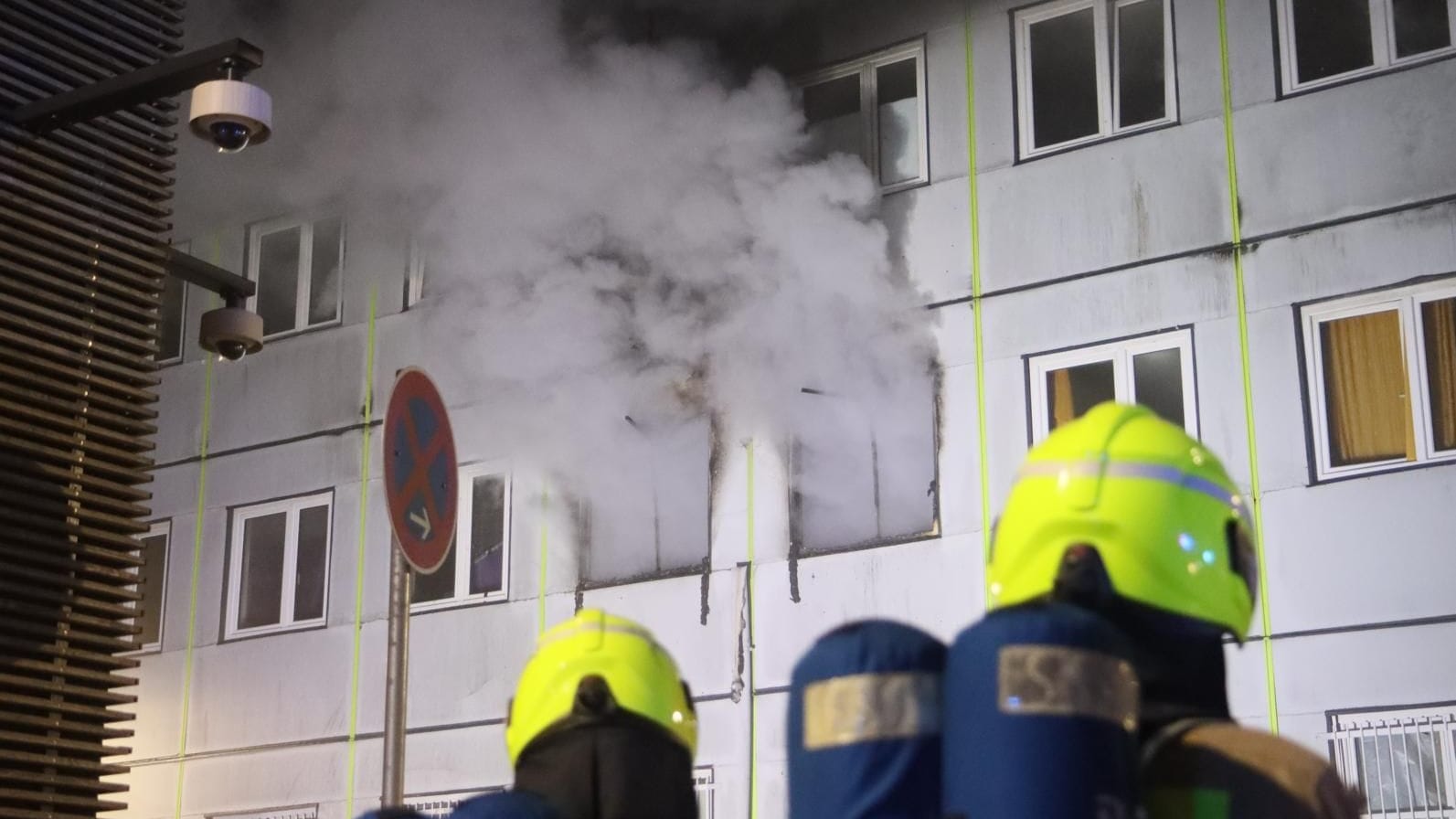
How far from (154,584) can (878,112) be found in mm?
3788

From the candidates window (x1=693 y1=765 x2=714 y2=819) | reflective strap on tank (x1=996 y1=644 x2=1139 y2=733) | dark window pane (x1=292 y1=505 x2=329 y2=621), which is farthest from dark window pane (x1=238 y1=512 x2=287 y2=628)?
reflective strap on tank (x1=996 y1=644 x2=1139 y2=733)

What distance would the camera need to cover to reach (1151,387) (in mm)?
5359

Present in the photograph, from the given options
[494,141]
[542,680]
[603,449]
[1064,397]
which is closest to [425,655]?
[603,449]

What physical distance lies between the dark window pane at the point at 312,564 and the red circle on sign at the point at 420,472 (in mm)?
3217

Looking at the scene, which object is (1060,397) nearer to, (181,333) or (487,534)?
(487,534)

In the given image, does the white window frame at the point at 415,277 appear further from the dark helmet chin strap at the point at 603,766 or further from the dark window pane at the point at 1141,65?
the dark helmet chin strap at the point at 603,766

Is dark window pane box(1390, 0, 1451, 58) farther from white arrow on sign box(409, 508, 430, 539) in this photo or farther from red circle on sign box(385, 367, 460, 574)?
white arrow on sign box(409, 508, 430, 539)

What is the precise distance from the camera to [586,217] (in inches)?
262

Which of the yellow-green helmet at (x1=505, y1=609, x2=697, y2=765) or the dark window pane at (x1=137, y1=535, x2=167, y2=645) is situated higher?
the dark window pane at (x1=137, y1=535, x2=167, y2=645)

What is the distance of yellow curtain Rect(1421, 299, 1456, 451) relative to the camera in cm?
488

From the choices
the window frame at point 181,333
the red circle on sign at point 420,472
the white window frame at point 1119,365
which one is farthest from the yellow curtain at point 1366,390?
the window frame at point 181,333

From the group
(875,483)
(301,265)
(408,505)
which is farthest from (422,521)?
(301,265)

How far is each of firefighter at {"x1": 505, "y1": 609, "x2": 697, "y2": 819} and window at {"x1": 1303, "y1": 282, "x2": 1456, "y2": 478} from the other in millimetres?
3153

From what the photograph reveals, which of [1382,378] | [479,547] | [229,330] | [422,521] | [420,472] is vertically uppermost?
[229,330]
